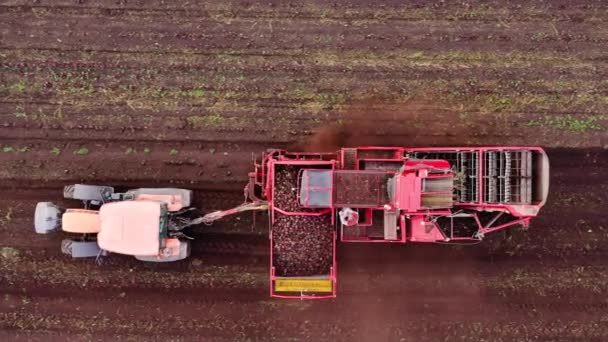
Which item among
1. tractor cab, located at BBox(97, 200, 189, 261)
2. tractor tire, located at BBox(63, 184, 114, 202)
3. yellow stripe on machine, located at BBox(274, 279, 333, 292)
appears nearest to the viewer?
yellow stripe on machine, located at BBox(274, 279, 333, 292)

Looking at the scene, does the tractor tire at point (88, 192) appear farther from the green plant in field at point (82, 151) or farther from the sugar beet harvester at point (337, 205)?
the green plant in field at point (82, 151)

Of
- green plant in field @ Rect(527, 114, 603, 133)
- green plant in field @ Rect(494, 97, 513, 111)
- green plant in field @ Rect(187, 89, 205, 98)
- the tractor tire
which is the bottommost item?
the tractor tire

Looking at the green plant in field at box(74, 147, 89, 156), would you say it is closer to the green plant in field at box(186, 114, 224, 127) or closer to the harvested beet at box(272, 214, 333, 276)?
the green plant in field at box(186, 114, 224, 127)

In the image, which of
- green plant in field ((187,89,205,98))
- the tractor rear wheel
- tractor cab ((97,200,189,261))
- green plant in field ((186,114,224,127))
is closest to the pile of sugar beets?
green plant in field ((186,114,224,127))

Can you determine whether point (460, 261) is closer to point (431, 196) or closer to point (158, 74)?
point (431, 196)

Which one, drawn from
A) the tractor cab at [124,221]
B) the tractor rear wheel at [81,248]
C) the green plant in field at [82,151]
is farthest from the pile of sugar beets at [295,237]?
the green plant in field at [82,151]

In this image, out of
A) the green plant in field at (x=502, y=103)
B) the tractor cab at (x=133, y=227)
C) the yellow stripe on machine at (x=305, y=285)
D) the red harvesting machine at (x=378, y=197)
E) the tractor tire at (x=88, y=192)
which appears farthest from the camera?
the green plant in field at (x=502, y=103)
